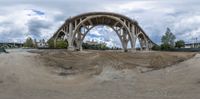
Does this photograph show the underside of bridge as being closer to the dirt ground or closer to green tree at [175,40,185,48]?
green tree at [175,40,185,48]

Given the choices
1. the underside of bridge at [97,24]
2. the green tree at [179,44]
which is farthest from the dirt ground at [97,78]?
the green tree at [179,44]

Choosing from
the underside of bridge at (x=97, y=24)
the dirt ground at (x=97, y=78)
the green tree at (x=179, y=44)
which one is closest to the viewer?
the dirt ground at (x=97, y=78)

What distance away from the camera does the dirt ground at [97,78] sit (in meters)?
24.3

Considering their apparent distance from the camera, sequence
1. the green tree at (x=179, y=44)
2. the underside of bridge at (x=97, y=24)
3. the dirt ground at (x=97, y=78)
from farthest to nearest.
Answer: the green tree at (x=179, y=44), the underside of bridge at (x=97, y=24), the dirt ground at (x=97, y=78)

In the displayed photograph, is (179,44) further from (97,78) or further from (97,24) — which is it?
(97,78)

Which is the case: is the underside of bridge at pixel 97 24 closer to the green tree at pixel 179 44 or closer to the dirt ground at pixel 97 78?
the green tree at pixel 179 44

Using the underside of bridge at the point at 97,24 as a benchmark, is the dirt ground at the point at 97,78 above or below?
below

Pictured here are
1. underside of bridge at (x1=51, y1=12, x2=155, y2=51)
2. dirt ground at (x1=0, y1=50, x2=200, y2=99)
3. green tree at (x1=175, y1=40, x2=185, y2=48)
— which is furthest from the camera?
green tree at (x1=175, y1=40, x2=185, y2=48)

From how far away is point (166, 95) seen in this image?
23391mm

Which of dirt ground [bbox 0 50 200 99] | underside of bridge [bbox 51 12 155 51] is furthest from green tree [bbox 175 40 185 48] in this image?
dirt ground [bbox 0 50 200 99]

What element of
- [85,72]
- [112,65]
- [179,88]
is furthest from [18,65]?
[179,88]

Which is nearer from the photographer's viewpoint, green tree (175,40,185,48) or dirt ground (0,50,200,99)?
dirt ground (0,50,200,99)

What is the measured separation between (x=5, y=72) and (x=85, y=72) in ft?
23.1

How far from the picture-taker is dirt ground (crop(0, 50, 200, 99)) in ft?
79.9
